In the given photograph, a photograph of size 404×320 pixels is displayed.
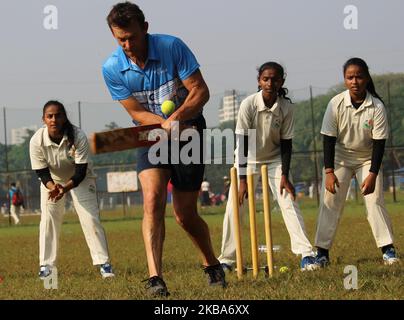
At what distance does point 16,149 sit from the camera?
1464 inches

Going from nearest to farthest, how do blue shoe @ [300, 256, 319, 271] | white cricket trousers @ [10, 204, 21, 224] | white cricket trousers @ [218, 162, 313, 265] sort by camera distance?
1. blue shoe @ [300, 256, 319, 271]
2. white cricket trousers @ [218, 162, 313, 265]
3. white cricket trousers @ [10, 204, 21, 224]

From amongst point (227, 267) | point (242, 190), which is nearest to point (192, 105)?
point (242, 190)

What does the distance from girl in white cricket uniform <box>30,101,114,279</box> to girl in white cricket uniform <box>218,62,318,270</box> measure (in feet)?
4.85

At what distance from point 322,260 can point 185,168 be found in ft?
9.07

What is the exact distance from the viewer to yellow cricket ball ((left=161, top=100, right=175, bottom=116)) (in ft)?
22.9

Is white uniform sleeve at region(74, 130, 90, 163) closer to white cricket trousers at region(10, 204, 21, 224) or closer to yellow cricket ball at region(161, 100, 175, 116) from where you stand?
yellow cricket ball at region(161, 100, 175, 116)

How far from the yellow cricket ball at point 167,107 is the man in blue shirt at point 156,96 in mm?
46

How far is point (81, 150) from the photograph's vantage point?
9.77 meters

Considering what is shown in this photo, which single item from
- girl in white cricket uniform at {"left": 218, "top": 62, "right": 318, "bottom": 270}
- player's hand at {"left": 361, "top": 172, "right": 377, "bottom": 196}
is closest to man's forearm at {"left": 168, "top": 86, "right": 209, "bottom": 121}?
girl in white cricket uniform at {"left": 218, "top": 62, "right": 318, "bottom": 270}

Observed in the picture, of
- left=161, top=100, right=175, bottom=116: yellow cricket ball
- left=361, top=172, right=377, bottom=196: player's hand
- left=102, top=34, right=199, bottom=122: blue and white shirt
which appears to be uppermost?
left=102, top=34, right=199, bottom=122: blue and white shirt

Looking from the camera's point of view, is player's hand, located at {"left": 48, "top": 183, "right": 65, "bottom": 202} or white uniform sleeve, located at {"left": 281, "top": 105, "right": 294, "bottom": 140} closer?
white uniform sleeve, located at {"left": 281, "top": 105, "right": 294, "bottom": 140}
